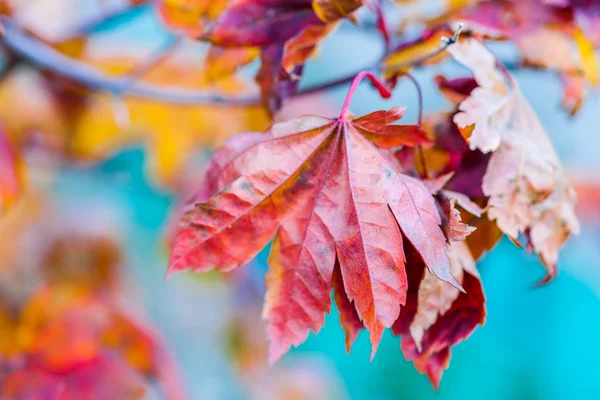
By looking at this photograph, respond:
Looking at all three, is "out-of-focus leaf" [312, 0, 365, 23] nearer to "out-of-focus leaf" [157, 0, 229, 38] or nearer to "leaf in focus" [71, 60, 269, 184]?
"out-of-focus leaf" [157, 0, 229, 38]

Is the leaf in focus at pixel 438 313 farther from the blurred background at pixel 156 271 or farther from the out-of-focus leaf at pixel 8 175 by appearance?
the out-of-focus leaf at pixel 8 175

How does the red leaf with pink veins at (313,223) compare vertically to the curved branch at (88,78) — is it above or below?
above

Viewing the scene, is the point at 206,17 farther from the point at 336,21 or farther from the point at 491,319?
the point at 491,319

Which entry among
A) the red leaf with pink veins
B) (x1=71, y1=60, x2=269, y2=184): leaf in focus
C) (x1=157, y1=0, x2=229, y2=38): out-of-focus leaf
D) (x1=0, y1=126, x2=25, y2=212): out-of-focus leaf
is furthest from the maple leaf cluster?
(x1=71, y1=60, x2=269, y2=184): leaf in focus

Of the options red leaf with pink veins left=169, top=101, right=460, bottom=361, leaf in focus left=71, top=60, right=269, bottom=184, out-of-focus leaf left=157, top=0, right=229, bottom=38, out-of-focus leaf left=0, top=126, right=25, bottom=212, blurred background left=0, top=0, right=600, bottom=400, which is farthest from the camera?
leaf in focus left=71, top=60, right=269, bottom=184

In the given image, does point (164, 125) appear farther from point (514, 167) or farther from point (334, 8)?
point (514, 167)

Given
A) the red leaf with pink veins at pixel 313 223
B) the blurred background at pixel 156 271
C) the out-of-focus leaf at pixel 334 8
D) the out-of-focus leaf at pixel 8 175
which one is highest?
the out-of-focus leaf at pixel 334 8

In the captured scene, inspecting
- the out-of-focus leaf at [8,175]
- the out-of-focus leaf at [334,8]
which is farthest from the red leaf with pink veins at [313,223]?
the out-of-focus leaf at [8,175]

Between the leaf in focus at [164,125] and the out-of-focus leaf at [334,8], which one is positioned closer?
the out-of-focus leaf at [334,8]
